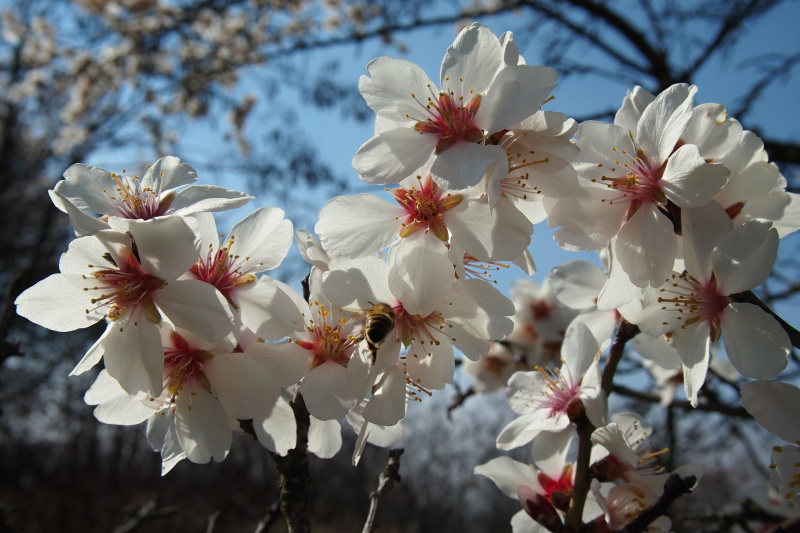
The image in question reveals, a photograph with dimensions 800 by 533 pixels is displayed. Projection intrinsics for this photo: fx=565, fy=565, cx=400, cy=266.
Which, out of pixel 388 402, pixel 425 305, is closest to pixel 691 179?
pixel 425 305

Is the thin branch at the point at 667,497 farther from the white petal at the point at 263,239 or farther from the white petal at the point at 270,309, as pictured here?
the white petal at the point at 263,239

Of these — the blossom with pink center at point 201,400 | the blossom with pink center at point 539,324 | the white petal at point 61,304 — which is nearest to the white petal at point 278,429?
the blossom with pink center at point 201,400

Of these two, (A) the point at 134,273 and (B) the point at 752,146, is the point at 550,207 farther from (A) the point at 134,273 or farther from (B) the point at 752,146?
(A) the point at 134,273

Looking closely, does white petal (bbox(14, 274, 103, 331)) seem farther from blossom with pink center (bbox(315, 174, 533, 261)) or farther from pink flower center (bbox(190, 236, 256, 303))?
blossom with pink center (bbox(315, 174, 533, 261))

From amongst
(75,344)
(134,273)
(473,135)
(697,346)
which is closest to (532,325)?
(697,346)

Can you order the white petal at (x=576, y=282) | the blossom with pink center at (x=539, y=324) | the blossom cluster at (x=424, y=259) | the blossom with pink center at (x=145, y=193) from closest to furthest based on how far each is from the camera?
the blossom cluster at (x=424, y=259)
the blossom with pink center at (x=145, y=193)
the white petal at (x=576, y=282)
the blossom with pink center at (x=539, y=324)

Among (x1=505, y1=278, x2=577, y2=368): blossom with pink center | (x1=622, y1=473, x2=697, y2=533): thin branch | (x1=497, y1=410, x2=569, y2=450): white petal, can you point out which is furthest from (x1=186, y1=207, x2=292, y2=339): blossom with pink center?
(x1=505, y1=278, x2=577, y2=368): blossom with pink center
